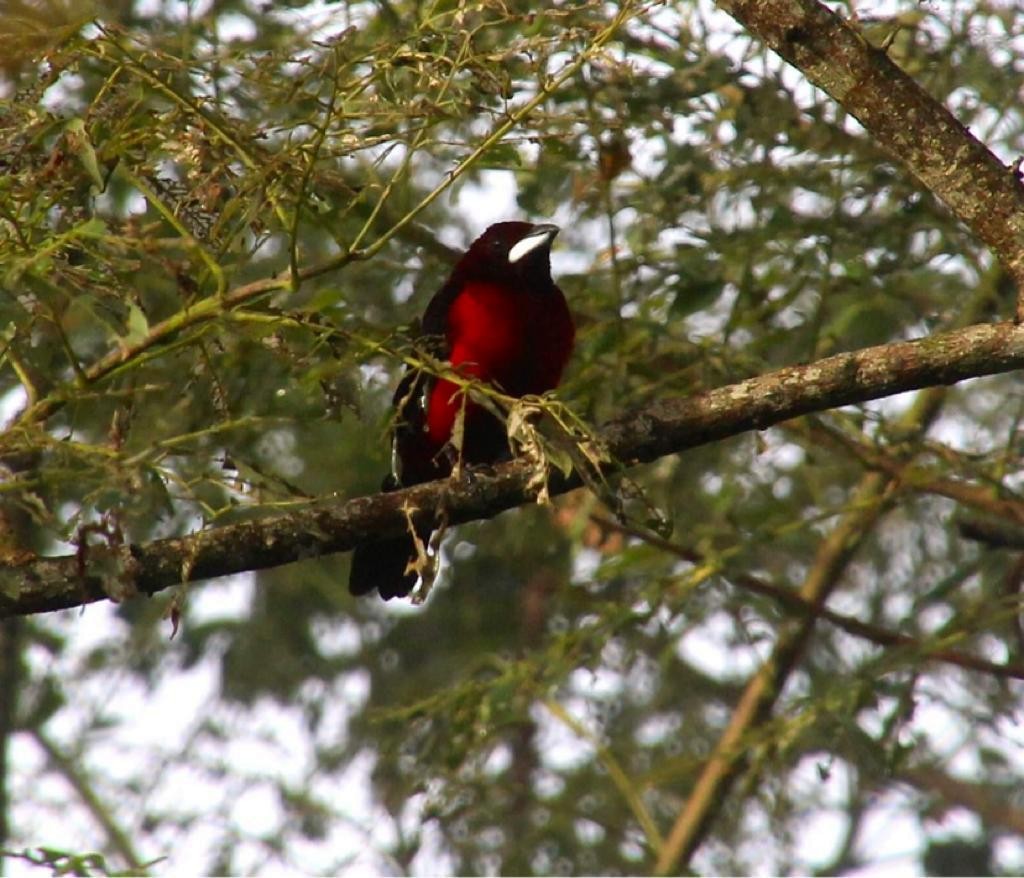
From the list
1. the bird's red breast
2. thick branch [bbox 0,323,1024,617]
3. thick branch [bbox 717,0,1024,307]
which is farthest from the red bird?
thick branch [bbox 717,0,1024,307]

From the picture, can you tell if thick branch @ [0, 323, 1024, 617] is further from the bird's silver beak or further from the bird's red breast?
the bird's silver beak

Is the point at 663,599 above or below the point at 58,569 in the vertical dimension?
above

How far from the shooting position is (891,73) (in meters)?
2.94

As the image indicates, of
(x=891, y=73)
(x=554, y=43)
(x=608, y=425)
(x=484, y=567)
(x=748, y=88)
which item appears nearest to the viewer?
(x=554, y=43)

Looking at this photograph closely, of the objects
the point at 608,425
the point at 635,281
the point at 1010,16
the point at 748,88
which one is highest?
the point at 1010,16

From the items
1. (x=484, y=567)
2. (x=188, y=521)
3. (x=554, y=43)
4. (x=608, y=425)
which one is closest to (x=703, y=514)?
(x=484, y=567)

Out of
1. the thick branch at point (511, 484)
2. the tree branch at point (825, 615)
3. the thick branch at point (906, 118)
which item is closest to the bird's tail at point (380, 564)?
the tree branch at point (825, 615)

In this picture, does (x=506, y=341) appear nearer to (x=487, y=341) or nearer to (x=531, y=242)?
(x=487, y=341)

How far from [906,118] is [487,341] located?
158cm

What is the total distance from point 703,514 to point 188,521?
1741 mm

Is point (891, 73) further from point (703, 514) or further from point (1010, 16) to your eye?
point (703, 514)

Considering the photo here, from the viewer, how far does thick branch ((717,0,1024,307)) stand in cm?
292

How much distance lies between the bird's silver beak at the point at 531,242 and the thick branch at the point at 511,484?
129 centimetres

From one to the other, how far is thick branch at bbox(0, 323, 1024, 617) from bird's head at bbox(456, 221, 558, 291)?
4.18ft
